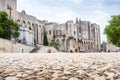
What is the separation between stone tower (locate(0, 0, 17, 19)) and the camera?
250 ft

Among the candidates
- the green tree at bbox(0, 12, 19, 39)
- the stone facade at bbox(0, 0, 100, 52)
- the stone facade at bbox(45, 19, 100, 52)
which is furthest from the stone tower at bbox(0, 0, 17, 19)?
the stone facade at bbox(45, 19, 100, 52)

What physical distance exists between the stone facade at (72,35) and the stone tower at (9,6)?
32049mm

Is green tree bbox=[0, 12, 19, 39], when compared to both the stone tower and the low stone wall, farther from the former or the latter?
the stone tower

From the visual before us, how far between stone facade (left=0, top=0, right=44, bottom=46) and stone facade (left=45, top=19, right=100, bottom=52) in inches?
189

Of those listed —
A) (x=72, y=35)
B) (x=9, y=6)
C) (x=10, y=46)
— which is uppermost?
(x=9, y=6)

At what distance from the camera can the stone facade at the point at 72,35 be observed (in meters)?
110

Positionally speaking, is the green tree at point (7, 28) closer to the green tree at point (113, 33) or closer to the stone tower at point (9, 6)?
the stone tower at point (9, 6)

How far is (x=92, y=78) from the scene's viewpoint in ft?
21.5

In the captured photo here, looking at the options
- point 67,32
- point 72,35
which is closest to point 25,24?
point 67,32

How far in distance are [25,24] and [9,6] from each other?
2091 cm

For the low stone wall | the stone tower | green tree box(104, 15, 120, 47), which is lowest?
the low stone wall

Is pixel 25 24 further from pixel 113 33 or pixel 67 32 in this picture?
pixel 113 33

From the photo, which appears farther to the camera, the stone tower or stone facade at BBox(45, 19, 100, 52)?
stone facade at BBox(45, 19, 100, 52)

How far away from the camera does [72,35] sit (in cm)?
11069
